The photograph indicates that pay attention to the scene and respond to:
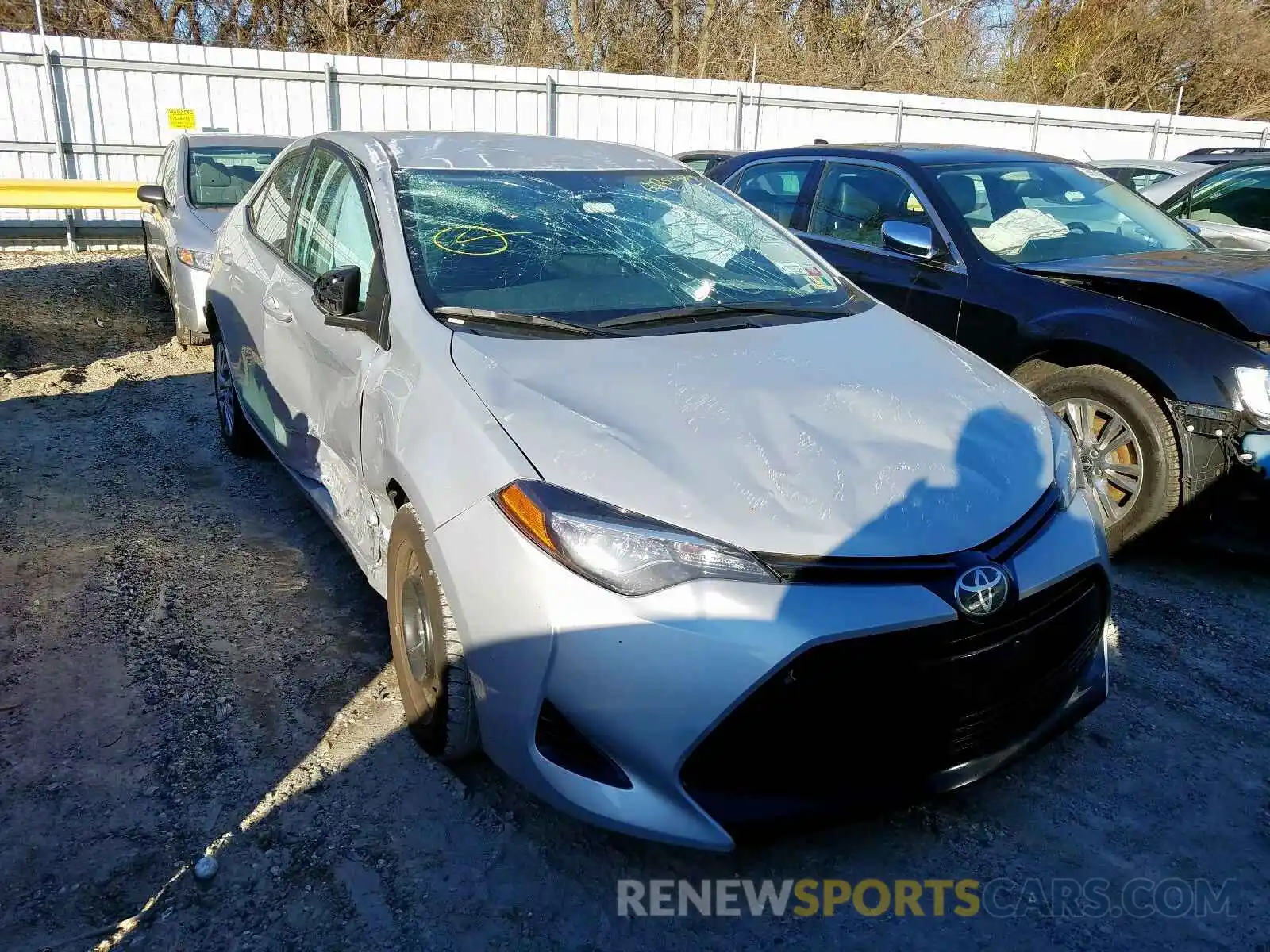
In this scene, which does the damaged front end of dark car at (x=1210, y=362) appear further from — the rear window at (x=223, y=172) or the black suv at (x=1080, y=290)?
the rear window at (x=223, y=172)

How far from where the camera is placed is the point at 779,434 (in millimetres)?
2365

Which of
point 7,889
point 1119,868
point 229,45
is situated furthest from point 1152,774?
point 229,45

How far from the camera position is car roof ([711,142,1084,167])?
16.6 feet

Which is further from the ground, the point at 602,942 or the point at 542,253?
the point at 542,253

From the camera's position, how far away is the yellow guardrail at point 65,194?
9648mm

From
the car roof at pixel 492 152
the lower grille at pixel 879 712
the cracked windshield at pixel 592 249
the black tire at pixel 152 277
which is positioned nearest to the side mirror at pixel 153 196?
the black tire at pixel 152 277

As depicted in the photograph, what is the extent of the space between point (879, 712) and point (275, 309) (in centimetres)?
289

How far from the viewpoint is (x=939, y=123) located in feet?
53.1

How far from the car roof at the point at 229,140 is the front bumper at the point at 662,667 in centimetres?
700

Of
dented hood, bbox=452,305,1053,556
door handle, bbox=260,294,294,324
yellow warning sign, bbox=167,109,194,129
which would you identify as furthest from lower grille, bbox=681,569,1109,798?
yellow warning sign, bbox=167,109,194,129

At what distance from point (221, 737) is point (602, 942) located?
1314 millimetres

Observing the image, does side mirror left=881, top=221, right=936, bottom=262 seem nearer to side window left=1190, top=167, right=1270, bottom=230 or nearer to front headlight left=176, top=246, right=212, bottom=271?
side window left=1190, top=167, right=1270, bottom=230

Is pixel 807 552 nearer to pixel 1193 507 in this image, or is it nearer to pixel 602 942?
pixel 602 942

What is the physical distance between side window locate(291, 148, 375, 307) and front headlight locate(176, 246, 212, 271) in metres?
2.63
